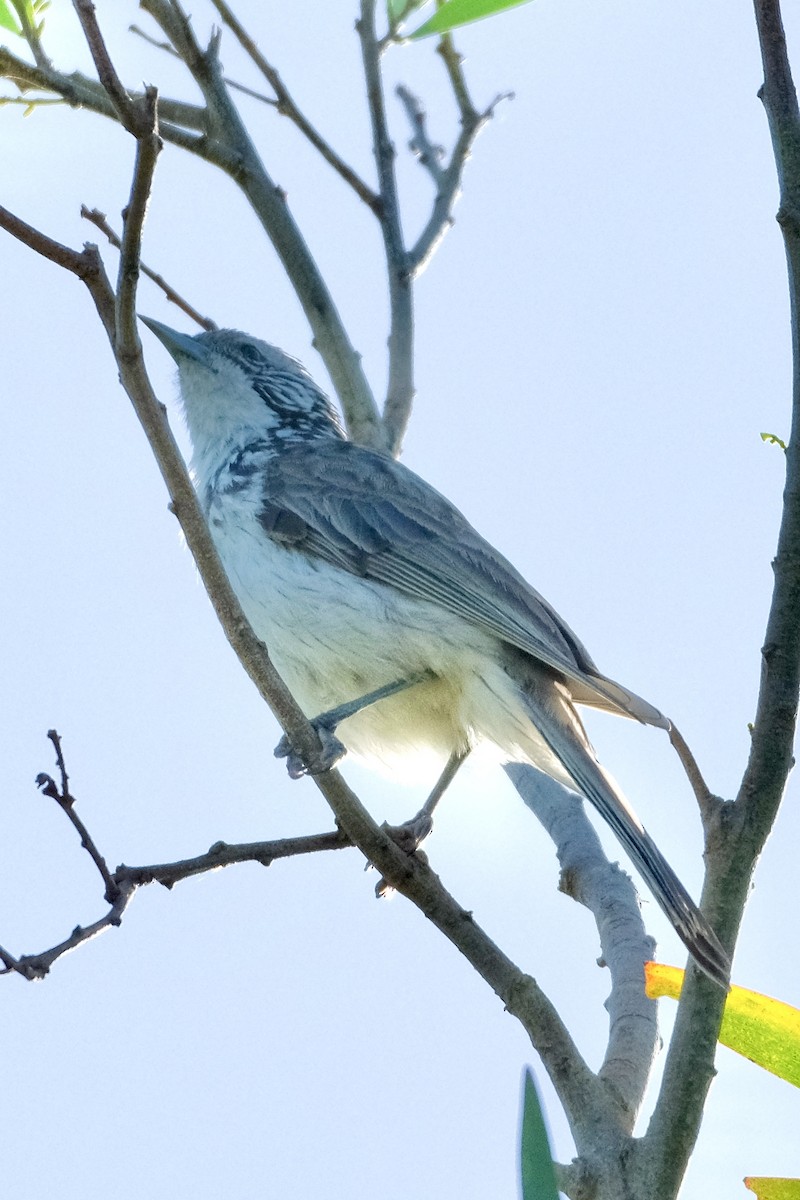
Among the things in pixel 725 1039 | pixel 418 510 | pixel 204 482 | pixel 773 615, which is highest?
pixel 204 482

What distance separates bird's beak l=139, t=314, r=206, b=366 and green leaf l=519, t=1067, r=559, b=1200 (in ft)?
17.5

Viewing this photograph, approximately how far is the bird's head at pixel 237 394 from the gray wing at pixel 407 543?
492mm

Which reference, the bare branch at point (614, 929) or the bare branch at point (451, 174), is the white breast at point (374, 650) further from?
the bare branch at point (451, 174)

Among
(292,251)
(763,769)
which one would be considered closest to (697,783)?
(763,769)

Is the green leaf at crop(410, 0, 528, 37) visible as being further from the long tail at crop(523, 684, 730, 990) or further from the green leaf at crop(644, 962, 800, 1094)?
the green leaf at crop(644, 962, 800, 1094)

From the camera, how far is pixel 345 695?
5750 millimetres

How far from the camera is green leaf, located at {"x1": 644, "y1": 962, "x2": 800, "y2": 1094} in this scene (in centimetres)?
272

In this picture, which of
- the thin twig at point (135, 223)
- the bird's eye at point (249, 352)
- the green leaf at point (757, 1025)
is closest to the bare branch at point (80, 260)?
the thin twig at point (135, 223)

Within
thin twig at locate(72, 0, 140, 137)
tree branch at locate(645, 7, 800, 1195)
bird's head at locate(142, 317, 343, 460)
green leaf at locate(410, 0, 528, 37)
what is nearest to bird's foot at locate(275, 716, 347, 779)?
tree branch at locate(645, 7, 800, 1195)

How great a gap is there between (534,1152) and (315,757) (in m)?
1.79

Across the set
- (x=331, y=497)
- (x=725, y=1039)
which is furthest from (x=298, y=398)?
(x=725, y=1039)

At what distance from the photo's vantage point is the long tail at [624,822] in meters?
3.21

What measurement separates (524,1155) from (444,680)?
3.46 metres

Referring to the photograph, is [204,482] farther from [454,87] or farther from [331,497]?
[454,87]
